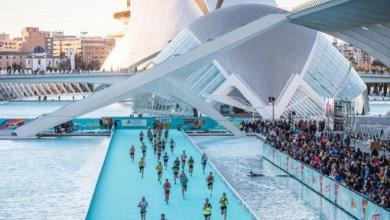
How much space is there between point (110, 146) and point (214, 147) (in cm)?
473

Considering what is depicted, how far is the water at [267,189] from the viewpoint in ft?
64.6

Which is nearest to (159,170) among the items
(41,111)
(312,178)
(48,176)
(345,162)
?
(48,176)

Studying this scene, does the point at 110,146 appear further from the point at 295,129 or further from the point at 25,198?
the point at 25,198

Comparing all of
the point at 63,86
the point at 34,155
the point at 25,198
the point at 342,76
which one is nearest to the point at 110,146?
the point at 34,155

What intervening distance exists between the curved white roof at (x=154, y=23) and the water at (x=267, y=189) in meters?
47.4

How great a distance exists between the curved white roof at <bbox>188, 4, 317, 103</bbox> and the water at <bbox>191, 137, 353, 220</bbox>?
14048 mm

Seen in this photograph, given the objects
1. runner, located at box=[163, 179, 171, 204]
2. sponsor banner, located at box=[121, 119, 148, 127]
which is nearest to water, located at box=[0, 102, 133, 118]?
sponsor banner, located at box=[121, 119, 148, 127]

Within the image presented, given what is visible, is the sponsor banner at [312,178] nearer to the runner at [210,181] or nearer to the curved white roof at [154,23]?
the runner at [210,181]

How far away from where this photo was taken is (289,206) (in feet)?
68.1

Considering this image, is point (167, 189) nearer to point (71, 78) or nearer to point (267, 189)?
point (267, 189)

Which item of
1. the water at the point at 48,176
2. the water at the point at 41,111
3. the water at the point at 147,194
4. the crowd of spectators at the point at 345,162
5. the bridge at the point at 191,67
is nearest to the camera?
the crowd of spectators at the point at 345,162

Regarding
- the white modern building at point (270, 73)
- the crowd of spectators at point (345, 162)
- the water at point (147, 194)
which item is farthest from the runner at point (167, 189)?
the white modern building at point (270, 73)

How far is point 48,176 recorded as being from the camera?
2656 cm

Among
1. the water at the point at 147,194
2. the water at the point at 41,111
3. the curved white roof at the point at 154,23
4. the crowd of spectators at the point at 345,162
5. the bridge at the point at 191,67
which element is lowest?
the water at the point at 147,194
